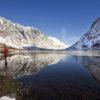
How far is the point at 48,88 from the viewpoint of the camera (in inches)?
1347

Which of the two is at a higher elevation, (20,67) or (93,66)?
(20,67)

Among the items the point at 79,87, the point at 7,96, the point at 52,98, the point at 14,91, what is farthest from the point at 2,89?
the point at 79,87

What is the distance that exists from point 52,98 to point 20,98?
11.2 feet

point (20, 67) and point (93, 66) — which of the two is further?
point (93, 66)

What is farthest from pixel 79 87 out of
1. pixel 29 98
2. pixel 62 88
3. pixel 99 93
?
pixel 29 98

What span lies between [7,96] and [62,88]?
951 cm

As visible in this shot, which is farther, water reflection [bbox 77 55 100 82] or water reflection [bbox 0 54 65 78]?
water reflection [bbox 77 55 100 82]

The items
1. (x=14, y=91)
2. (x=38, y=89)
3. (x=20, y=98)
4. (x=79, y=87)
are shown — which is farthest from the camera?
(x=79, y=87)

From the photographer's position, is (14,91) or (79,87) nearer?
(14,91)

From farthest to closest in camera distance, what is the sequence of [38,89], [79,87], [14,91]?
1. [79,87]
2. [38,89]
3. [14,91]

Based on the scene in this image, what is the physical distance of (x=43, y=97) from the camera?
1121 inches

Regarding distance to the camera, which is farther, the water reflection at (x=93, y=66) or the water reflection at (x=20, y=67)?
the water reflection at (x=93, y=66)

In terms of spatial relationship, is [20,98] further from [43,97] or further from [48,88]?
[48,88]

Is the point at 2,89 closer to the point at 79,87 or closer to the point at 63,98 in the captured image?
the point at 63,98
